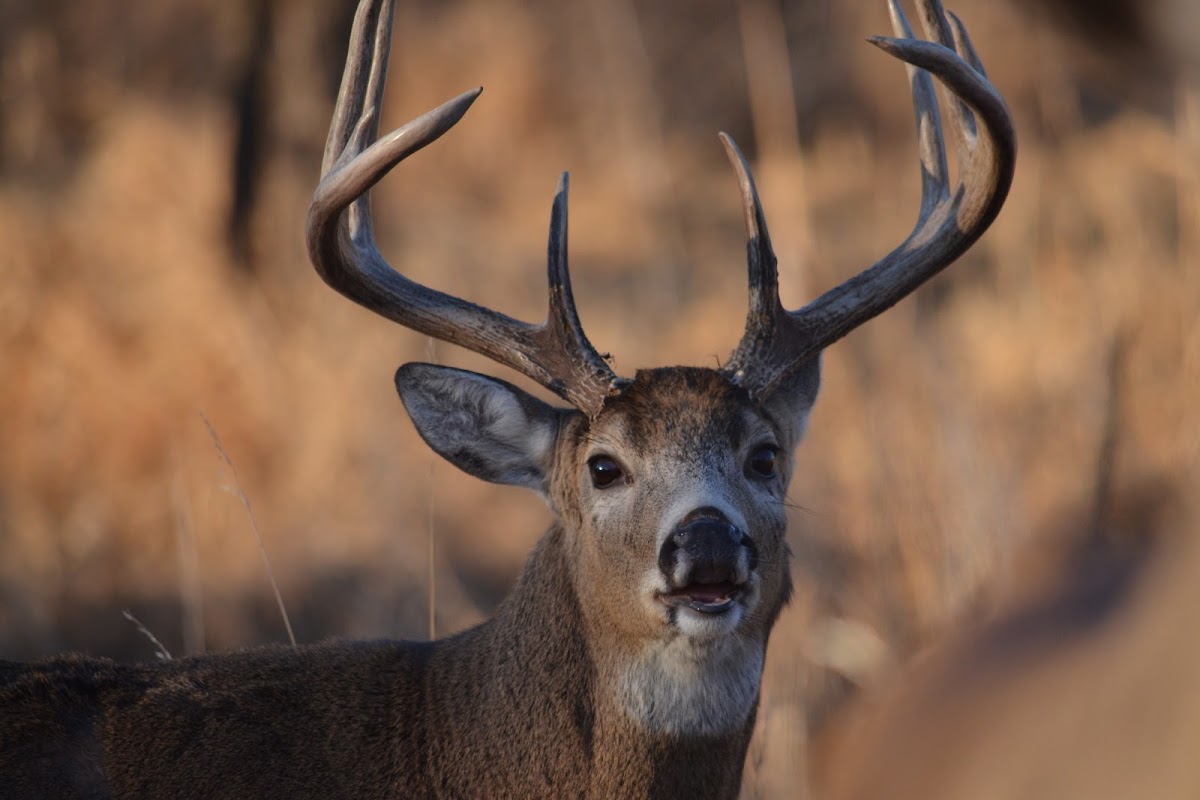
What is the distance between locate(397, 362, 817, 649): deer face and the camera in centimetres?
458

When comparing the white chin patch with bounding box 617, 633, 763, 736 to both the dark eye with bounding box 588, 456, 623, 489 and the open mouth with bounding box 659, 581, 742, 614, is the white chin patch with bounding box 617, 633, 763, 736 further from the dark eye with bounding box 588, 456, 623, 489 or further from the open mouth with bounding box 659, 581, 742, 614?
the dark eye with bounding box 588, 456, 623, 489

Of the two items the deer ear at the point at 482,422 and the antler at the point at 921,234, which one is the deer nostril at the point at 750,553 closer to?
the antler at the point at 921,234

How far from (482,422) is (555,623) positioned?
821 millimetres

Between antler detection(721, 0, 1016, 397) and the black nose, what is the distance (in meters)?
0.70

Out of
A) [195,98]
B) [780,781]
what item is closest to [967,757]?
[780,781]

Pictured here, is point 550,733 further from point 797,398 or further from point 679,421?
point 797,398

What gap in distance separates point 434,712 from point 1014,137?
2.54 metres

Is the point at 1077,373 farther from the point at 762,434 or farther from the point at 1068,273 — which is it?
the point at 762,434

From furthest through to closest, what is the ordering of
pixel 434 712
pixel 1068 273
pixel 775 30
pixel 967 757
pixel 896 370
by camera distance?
pixel 775 30 < pixel 1068 273 < pixel 896 370 < pixel 434 712 < pixel 967 757

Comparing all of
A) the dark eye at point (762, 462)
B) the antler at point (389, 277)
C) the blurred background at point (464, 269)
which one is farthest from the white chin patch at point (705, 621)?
the blurred background at point (464, 269)

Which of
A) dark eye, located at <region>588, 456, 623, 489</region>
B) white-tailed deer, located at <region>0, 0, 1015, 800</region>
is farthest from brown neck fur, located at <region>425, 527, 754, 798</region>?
dark eye, located at <region>588, 456, 623, 489</region>

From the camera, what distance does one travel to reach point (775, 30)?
15766mm

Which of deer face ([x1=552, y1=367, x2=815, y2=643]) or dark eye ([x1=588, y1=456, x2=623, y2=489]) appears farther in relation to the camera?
dark eye ([x1=588, y1=456, x2=623, y2=489])

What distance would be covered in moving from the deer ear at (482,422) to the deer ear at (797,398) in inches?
29.7
